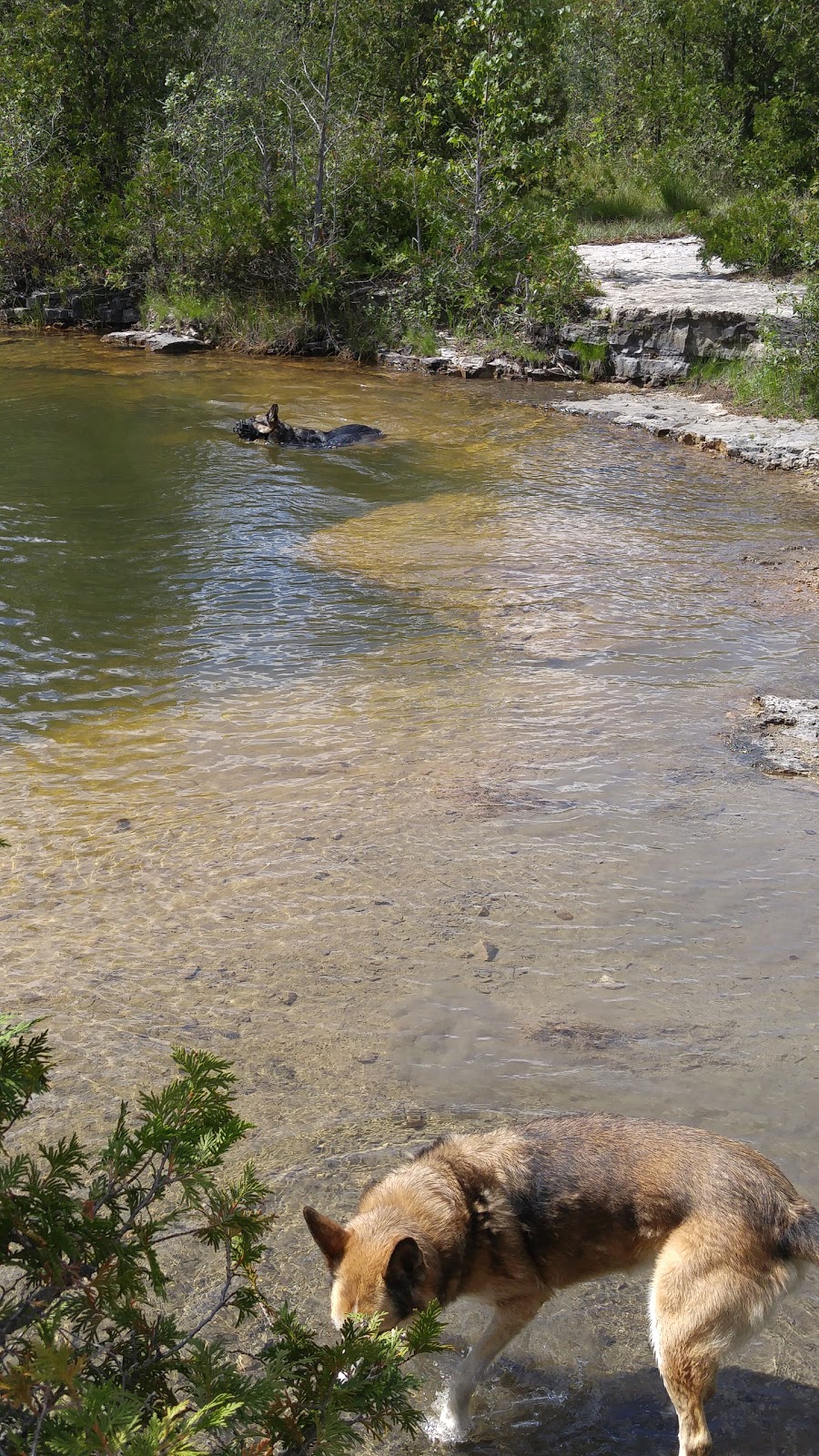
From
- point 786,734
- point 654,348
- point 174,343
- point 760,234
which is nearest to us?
point 786,734

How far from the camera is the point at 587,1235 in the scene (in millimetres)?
3199

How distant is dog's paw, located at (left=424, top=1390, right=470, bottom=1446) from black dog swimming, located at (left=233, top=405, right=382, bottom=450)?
13318 millimetres

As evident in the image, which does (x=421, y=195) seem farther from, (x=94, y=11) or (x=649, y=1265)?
(x=649, y=1265)

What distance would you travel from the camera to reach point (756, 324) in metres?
17.5

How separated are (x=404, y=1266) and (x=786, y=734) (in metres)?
5.13

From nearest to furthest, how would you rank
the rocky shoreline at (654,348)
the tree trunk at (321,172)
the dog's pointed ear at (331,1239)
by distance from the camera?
the dog's pointed ear at (331,1239)
the rocky shoreline at (654,348)
the tree trunk at (321,172)

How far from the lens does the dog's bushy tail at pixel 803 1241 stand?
9.85ft

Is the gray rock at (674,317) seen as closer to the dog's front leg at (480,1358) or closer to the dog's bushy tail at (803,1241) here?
the dog's bushy tail at (803,1241)

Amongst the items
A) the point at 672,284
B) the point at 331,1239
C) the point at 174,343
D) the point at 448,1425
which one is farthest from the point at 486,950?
the point at 174,343

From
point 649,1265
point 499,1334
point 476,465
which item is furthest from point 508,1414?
point 476,465

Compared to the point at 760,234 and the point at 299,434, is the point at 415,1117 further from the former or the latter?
the point at 760,234

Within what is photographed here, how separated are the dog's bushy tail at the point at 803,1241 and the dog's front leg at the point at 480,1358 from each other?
26.9 inches

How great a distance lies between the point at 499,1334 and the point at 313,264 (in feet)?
71.2

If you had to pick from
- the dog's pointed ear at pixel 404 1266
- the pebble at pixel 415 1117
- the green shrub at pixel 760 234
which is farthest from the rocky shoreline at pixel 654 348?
the dog's pointed ear at pixel 404 1266
